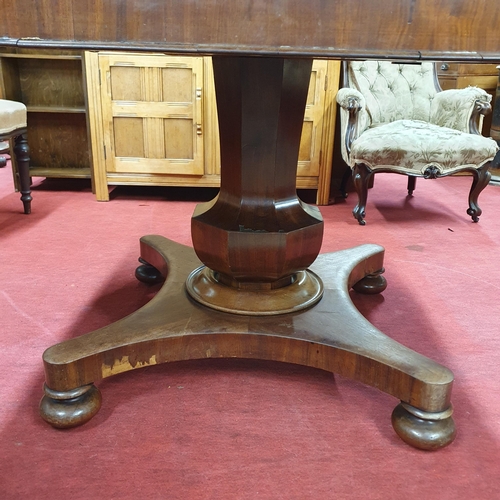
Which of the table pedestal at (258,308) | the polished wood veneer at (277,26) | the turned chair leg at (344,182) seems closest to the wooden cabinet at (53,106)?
the turned chair leg at (344,182)

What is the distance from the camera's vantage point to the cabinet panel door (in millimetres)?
2430

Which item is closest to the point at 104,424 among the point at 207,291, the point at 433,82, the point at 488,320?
the point at 207,291

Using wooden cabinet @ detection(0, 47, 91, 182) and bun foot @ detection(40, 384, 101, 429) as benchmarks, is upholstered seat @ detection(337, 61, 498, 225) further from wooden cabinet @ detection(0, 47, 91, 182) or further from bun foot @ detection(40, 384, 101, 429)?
bun foot @ detection(40, 384, 101, 429)

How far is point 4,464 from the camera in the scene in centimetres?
83

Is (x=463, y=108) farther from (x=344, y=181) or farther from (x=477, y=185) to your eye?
(x=344, y=181)

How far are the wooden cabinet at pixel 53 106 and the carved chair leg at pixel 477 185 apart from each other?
189 cm

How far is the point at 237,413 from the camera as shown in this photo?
973 millimetres

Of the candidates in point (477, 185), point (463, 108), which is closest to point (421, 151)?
point (477, 185)

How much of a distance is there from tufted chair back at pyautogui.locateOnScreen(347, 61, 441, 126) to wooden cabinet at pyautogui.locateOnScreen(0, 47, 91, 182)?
1456mm

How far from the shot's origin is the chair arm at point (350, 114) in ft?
7.69

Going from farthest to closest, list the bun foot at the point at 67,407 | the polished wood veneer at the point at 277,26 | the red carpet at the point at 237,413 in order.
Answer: the bun foot at the point at 67,407
the red carpet at the point at 237,413
the polished wood veneer at the point at 277,26

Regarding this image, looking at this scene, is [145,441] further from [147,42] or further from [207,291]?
[147,42]

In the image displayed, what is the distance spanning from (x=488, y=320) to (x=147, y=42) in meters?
1.17

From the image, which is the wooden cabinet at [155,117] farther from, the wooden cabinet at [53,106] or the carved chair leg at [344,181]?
the carved chair leg at [344,181]
